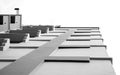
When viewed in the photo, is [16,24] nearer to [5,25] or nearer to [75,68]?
[5,25]

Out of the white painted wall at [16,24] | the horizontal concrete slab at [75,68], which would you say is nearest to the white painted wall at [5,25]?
the white painted wall at [16,24]

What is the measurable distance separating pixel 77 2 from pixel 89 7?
2.95 ft

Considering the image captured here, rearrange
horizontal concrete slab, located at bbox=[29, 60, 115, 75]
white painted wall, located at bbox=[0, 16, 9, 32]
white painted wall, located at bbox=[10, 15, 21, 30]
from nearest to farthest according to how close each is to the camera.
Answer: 1. horizontal concrete slab, located at bbox=[29, 60, 115, 75]
2. white painted wall, located at bbox=[0, 16, 9, 32]
3. white painted wall, located at bbox=[10, 15, 21, 30]

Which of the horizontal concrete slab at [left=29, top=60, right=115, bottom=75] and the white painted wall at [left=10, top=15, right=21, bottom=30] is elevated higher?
the white painted wall at [left=10, top=15, right=21, bottom=30]

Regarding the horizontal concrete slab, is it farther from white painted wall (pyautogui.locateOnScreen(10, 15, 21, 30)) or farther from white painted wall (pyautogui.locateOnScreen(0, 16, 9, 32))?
white painted wall (pyautogui.locateOnScreen(10, 15, 21, 30))

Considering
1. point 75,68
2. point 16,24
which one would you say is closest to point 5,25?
point 16,24

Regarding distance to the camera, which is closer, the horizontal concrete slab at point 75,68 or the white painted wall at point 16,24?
the horizontal concrete slab at point 75,68

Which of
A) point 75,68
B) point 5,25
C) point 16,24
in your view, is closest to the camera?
point 75,68

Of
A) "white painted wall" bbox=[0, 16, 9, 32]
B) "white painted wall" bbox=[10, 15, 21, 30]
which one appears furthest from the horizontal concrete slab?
"white painted wall" bbox=[10, 15, 21, 30]

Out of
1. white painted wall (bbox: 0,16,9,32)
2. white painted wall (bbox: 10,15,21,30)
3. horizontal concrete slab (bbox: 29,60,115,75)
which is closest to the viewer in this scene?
horizontal concrete slab (bbox: 29,60,115,75)

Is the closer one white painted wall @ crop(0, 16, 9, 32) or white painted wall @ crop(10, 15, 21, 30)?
white painted wall @ crop(0, 16, 9, 32)

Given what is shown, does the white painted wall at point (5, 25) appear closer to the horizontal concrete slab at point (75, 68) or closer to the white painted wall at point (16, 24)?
the white painted wall at point (16, 24)

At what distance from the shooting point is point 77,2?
18266mm

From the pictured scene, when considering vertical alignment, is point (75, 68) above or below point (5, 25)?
below
